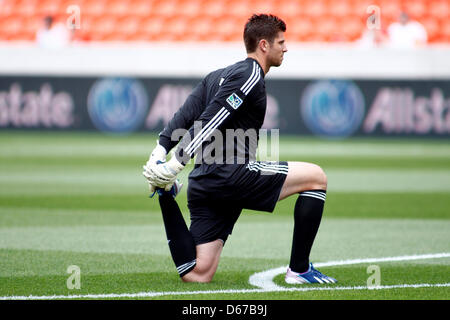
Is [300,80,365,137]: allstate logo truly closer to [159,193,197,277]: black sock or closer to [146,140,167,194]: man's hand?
[159,193,197,277]: black sock

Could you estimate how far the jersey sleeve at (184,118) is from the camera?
5594 mm

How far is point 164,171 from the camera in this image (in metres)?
5.29

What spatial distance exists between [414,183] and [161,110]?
9678mm

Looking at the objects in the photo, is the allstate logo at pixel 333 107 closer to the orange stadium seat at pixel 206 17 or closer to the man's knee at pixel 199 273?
the orange stadium seat at pixel 206 17

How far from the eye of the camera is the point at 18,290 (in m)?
5.24

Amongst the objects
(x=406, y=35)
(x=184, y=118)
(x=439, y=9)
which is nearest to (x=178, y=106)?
(x=406, y=35)

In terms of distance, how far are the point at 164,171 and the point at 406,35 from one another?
56.6 feet

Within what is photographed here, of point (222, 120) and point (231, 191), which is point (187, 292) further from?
point (222, 120)

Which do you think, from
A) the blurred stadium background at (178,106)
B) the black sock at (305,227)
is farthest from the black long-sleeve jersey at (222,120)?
the blurred stadium background at (178,106)

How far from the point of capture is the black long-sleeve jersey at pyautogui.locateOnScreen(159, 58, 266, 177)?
5.35 meters

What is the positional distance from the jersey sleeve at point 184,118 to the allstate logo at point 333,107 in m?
Result: 14.7

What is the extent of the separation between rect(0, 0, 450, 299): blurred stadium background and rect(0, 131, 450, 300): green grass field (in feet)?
0.13
